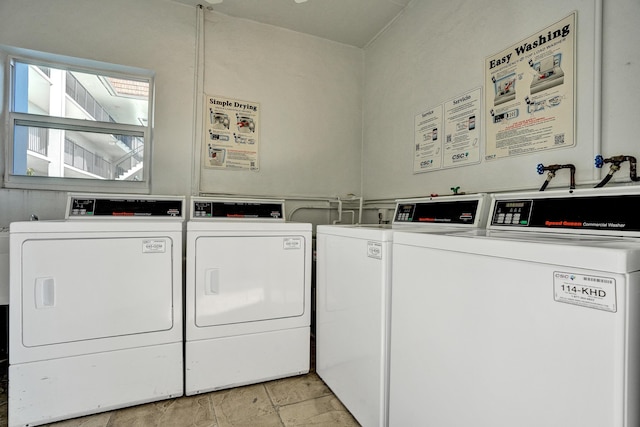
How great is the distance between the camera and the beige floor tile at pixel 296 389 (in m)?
1.61

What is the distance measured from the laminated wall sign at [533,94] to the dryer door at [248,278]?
124 cm

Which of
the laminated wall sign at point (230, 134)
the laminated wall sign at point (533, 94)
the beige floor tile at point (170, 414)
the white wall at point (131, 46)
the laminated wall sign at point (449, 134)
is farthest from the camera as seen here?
the laminated wall sign at point (230, 134)

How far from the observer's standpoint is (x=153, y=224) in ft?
5.01

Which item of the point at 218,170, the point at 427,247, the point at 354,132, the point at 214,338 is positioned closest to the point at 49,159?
the point at 218,170

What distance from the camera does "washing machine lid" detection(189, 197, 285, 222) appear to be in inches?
79.9

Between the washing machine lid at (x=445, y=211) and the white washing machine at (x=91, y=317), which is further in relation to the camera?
the washing machine lid at (x=445, y=211)

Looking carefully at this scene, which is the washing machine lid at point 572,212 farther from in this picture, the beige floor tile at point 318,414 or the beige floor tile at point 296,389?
the beige floor tile at point 296,389

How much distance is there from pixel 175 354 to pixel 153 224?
0.69 metres

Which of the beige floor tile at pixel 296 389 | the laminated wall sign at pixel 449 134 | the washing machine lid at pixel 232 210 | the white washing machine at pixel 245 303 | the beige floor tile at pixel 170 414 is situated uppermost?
the laminated wall sign at pixel 449 134

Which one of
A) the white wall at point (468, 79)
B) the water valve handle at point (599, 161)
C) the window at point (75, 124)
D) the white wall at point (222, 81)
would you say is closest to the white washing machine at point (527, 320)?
the water valve handle at point (599, 161)

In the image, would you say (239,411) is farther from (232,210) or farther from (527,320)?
(527,320)

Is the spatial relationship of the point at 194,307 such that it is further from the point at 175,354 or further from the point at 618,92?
the point at 618,92

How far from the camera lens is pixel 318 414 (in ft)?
4.85

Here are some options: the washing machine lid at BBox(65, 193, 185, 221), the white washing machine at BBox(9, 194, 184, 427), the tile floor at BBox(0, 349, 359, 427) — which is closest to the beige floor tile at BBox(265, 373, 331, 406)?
the tile floor at BBox(0, 349, 359, 427)
